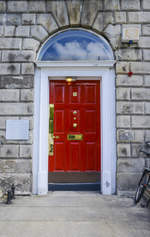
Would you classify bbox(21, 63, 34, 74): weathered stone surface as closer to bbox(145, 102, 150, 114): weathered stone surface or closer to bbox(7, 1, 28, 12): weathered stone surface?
bbox(7, 1, 28, 12): weathered stone surface

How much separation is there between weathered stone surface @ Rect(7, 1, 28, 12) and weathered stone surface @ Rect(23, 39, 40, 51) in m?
0.77

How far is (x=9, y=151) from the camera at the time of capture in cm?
425

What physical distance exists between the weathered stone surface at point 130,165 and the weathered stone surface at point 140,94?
1.43m

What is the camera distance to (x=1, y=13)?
4531mm

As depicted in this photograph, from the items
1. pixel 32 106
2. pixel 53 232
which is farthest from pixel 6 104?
pixel 53 232

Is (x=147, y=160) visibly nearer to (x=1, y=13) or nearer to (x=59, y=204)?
(x=59, y=204)

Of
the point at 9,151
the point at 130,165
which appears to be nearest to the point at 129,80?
the point at 130,165

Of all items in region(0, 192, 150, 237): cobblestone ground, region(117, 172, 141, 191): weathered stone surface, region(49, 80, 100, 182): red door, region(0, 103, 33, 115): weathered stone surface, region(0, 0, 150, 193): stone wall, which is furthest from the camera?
region(49, 80, 100, 182): red door

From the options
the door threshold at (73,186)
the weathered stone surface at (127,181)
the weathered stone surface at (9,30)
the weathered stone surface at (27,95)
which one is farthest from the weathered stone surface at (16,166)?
the weathered stone surface at (9,30)

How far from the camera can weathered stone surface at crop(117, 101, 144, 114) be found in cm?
430

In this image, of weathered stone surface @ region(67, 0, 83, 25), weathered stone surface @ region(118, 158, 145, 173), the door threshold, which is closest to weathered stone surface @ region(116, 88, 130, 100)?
weathered stone surface @ region(118, 158, 145, 173)

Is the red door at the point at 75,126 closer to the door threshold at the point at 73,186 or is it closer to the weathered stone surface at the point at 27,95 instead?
the door threshold at the point at 73,186

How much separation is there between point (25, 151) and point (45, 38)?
2.74m

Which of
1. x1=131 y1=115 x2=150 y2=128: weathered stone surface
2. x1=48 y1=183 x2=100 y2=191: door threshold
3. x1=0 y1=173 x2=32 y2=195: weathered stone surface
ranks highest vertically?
x1=131 y1=115 x2=150 y2=128: weathered stone surface
